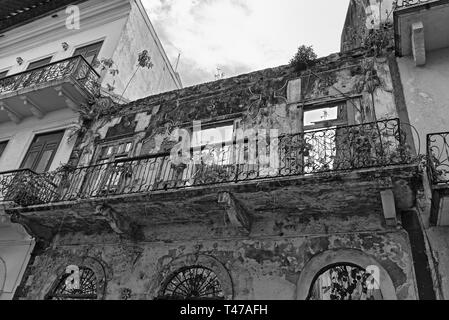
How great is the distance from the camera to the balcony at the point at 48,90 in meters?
10.1

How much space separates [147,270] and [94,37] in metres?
9.21

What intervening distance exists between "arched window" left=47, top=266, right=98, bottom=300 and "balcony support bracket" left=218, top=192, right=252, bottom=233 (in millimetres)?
3369

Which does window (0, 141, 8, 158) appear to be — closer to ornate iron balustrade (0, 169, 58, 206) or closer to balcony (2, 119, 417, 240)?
ornate iron balustrade (0, 169, 58, 206)

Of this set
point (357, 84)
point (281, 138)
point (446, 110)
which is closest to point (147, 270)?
point (281, 138)

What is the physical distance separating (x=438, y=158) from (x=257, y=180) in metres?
3.04

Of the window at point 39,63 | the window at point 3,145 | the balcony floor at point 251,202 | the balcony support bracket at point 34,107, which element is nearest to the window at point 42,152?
the balcony support bracket at point 34,107

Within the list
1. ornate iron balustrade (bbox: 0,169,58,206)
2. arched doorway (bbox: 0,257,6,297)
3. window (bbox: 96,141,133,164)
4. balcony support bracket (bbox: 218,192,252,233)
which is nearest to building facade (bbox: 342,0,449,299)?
balcony support bracket (bbox: 218,192,252,233)

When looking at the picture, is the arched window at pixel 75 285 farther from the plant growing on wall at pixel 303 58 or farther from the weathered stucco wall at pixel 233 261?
the plant growing on wall at pixel 303 58

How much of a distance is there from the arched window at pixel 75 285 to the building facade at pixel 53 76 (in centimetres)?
120

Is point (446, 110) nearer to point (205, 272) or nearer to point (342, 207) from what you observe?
point (342, 207)

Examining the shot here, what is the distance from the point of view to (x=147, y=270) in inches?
278

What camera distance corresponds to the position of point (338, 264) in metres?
5.83

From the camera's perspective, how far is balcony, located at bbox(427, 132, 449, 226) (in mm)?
5082

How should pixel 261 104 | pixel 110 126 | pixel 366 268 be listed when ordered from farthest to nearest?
pixel 110 126
pixel 261 104
pixel 366 268
